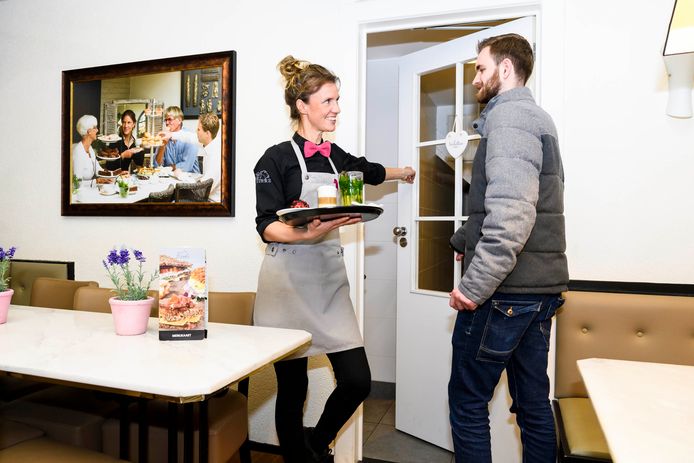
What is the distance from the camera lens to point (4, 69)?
3.32 m

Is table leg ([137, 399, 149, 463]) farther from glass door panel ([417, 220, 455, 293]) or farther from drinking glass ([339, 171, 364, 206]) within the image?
glass door panel ([417, 220, 455, 293])

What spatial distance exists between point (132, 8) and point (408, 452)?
9.53 feet

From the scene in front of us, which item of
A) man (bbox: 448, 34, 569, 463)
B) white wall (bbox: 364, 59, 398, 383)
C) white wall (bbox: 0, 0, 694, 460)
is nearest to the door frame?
white wall (bbox: 0, 0, 694, 460)

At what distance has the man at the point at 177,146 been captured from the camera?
9.20ft

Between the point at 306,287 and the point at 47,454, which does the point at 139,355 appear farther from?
the point at 306,287

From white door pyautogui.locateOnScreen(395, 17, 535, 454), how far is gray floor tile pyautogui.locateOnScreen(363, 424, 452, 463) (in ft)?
0.14

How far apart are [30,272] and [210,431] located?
2.16m

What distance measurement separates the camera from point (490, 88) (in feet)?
5.70

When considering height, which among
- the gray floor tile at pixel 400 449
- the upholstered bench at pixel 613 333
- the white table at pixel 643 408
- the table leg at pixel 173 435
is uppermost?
the white table at pixel 643 408

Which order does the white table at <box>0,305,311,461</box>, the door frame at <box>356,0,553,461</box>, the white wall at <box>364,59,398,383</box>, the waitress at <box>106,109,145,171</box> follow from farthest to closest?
the white wall at <box>364,59,398,383</box> < the waitress at <box>106,109,145,171</box> < the door frame at <box>356,0,553,461</box> < the white table at <box>0,305,311,461</box>

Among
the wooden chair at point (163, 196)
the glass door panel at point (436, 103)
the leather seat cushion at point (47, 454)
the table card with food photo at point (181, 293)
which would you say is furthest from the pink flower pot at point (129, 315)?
the glass door panel at point (436, 103)

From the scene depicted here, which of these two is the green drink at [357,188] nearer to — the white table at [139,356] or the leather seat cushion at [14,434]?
the white table at [139,356]

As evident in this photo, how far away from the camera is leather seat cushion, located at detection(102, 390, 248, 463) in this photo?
1646 millimetres

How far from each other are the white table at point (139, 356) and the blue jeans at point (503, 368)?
55cm
